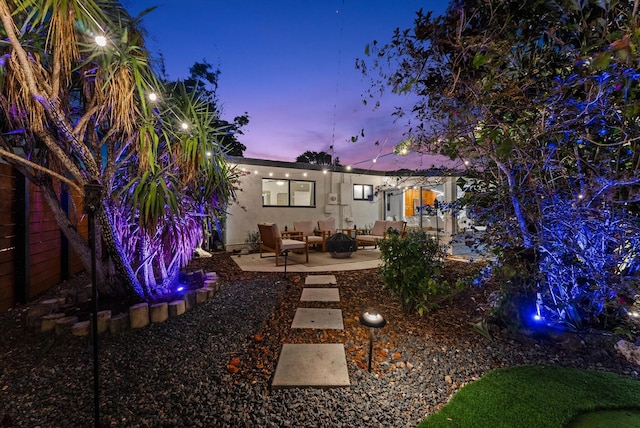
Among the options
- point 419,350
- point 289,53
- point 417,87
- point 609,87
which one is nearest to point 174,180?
point 417,87

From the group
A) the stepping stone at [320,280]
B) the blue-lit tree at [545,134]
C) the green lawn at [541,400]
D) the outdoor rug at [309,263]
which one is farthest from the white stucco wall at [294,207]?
the green lawn at [541,400]

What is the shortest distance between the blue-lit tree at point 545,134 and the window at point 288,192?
6984 mm

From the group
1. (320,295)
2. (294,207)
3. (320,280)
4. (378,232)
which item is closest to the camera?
(320,295)

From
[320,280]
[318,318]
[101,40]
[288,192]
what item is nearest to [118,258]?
[101,40]

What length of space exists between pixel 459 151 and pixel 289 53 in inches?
220

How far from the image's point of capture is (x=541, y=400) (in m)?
1.75

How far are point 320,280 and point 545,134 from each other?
3.63m

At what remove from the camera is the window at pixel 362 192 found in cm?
1053

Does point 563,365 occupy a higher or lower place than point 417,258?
lower

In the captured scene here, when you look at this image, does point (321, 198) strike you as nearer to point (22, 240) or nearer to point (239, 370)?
point (22, 240)

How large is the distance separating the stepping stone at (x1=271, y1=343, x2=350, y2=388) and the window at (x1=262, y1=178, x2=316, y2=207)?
23.2 ft

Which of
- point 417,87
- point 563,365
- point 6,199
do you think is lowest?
point 563,365

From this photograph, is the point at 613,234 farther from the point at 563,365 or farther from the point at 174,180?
the point at 174,180

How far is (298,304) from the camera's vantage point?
11.7 feet
